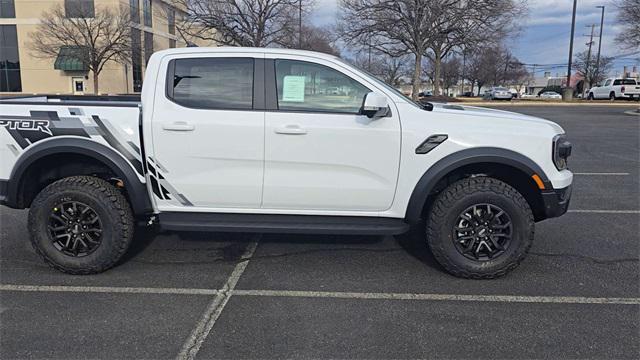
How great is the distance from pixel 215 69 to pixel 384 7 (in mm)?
28986

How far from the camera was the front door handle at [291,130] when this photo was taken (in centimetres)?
397

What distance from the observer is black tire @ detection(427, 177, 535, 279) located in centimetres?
403

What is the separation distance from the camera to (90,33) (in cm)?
3688

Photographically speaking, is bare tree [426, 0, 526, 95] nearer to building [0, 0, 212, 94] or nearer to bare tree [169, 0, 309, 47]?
bare tree [169, 0, 309, 47]

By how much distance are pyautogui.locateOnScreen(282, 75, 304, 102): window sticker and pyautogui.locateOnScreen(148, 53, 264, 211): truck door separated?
0.64ft

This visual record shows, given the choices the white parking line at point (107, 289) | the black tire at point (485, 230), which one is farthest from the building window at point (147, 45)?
the black tire at point (485, 230)

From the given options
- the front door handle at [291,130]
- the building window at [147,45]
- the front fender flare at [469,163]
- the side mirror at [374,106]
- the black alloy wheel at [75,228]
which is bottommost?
the black alloy wheel at [75,228]

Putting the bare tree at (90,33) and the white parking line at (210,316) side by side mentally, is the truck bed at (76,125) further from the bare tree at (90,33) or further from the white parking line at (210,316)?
the bare tree at (90,33)

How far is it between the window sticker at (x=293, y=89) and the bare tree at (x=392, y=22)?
89.2 ft

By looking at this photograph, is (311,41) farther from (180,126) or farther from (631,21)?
(180,126)

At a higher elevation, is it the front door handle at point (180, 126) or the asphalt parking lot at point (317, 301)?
the front door handle at point (180, 126)

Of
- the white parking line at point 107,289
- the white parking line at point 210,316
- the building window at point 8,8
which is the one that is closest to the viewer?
the white parking line at point 210,316

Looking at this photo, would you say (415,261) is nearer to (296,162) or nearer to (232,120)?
(296,162)

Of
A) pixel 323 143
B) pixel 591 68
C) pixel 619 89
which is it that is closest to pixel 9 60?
pixel 323 143
